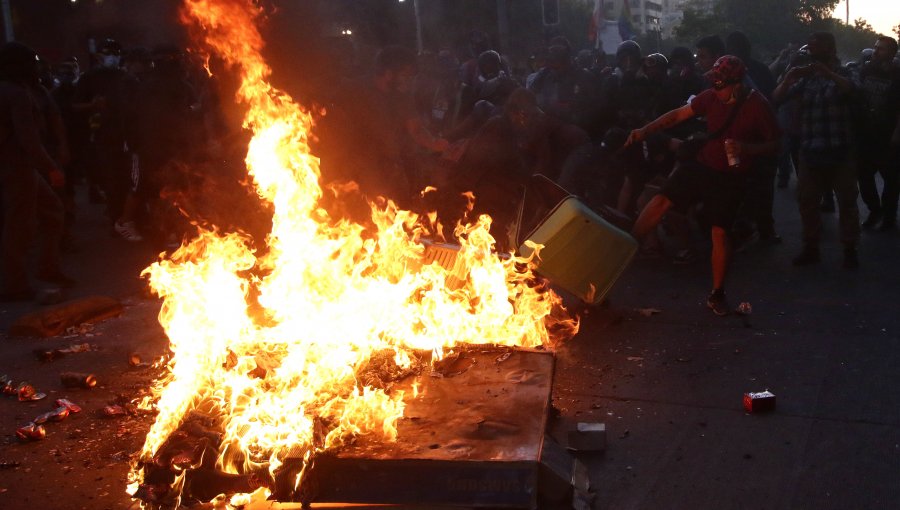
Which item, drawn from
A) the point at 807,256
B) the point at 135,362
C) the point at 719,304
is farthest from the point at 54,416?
the point at 807,256

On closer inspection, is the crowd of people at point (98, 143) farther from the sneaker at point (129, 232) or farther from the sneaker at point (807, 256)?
the sneaker at point (807, 256)

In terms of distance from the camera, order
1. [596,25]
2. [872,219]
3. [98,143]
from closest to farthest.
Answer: [872,219]
[98,143]
[596,25]

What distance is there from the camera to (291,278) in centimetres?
544

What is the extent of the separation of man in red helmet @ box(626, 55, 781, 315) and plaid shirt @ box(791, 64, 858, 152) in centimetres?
138

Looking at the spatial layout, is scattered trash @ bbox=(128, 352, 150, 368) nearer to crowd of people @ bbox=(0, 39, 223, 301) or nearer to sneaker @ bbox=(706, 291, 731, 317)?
crowd of people @ bbox=(0, 39, 223, 301)

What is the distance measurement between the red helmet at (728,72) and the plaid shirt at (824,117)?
1.66m

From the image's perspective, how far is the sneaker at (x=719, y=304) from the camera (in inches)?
254

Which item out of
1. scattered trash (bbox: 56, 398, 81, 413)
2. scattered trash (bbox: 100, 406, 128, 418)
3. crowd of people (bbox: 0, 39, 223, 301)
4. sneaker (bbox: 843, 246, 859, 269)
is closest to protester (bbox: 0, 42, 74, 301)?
crowd of people (bbox: 0, 39, 223, 301)

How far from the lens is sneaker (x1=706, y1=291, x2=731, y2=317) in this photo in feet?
21.1

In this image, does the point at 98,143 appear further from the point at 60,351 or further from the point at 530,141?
the point at 530,141

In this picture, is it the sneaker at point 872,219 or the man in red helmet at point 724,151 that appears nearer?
the man in red helmet at point 724,151

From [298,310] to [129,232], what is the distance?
214 inches

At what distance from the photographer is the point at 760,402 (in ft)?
15.0

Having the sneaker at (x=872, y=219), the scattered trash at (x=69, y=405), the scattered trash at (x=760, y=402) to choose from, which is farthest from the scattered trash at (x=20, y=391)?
the sneaker at (x=872, y=219)
